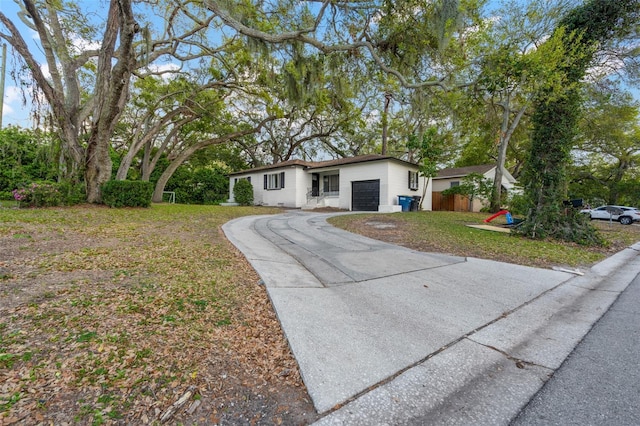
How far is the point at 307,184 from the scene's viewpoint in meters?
19.5

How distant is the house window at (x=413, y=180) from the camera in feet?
57.0

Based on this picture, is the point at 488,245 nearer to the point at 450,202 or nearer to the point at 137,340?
the point at 137,340

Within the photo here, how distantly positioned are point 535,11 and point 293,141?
60.9 ft

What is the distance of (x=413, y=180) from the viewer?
57.9ft

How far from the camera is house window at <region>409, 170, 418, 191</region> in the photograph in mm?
Answer: 17375

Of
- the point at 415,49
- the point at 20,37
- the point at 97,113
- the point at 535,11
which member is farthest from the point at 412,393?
the point at 535,11

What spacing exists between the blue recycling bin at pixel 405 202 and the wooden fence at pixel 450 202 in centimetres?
568

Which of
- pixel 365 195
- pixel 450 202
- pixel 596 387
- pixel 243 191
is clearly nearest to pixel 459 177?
pixel 450 202

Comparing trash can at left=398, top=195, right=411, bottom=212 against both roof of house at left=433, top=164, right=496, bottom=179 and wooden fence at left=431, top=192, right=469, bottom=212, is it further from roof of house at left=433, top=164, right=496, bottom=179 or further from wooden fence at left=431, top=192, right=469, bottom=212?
roof of house at left=433, top=164, right=496, bottom=179

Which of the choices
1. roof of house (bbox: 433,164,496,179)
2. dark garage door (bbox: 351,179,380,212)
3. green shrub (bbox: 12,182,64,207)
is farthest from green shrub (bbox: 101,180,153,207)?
roof of house (bbox: 433,164,496,179)

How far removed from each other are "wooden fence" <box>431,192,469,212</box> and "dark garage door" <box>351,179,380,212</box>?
740cm

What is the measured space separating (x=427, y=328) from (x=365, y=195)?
14288mm

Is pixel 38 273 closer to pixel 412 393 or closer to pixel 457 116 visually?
pixel 412 393

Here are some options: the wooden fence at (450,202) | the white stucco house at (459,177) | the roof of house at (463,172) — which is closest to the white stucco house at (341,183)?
the wooden fence at (450,202)
